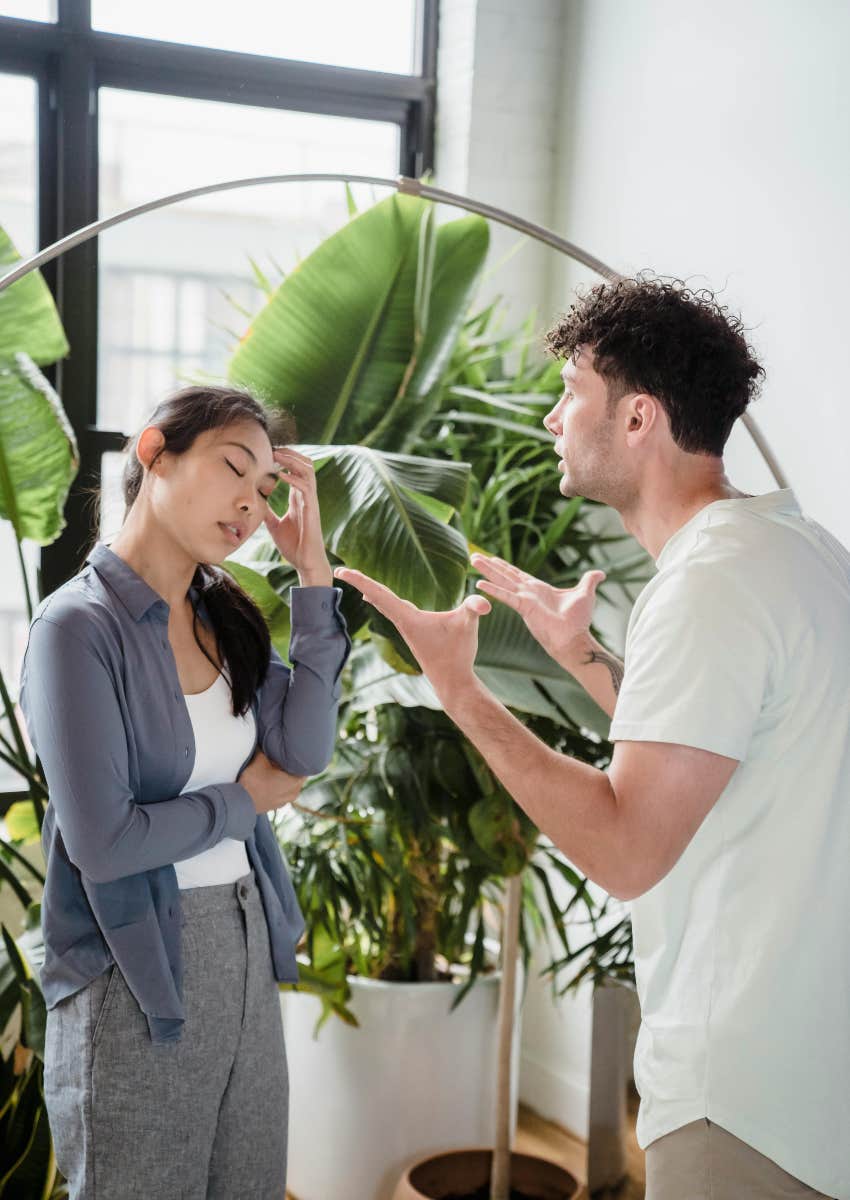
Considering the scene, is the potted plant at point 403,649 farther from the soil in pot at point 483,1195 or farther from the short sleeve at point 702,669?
the short sleeve at point 702,669

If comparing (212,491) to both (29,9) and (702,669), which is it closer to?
(702,669)

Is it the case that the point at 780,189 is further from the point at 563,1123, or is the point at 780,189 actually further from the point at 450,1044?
the point at 563,1123

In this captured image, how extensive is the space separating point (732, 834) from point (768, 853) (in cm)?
4

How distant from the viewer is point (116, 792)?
1.58m

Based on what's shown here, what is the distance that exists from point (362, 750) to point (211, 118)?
1.71 meters

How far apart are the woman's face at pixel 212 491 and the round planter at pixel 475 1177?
4.95 feet

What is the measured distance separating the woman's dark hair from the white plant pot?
1.12m

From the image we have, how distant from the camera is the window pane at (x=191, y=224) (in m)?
3.17

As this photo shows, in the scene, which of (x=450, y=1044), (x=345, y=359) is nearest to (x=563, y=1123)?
(x=450, y=1044)

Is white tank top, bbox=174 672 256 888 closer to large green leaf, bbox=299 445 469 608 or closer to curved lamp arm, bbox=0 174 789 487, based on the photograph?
large green leaf, bbox=299 445 469 608

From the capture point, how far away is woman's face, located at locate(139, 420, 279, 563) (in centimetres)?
174

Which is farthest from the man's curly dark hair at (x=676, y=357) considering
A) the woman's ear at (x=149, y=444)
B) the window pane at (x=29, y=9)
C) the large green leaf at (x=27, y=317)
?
the window pane at (x=29, y=9)

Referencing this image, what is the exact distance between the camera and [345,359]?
2412 mm

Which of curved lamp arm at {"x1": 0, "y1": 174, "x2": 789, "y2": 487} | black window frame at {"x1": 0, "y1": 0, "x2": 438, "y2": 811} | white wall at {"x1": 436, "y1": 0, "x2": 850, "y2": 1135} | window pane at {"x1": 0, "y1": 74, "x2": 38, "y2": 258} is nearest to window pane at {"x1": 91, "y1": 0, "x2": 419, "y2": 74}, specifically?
black window frame at {"x1": 0, "y1": 0, "x2": 438, "y2": 811}
